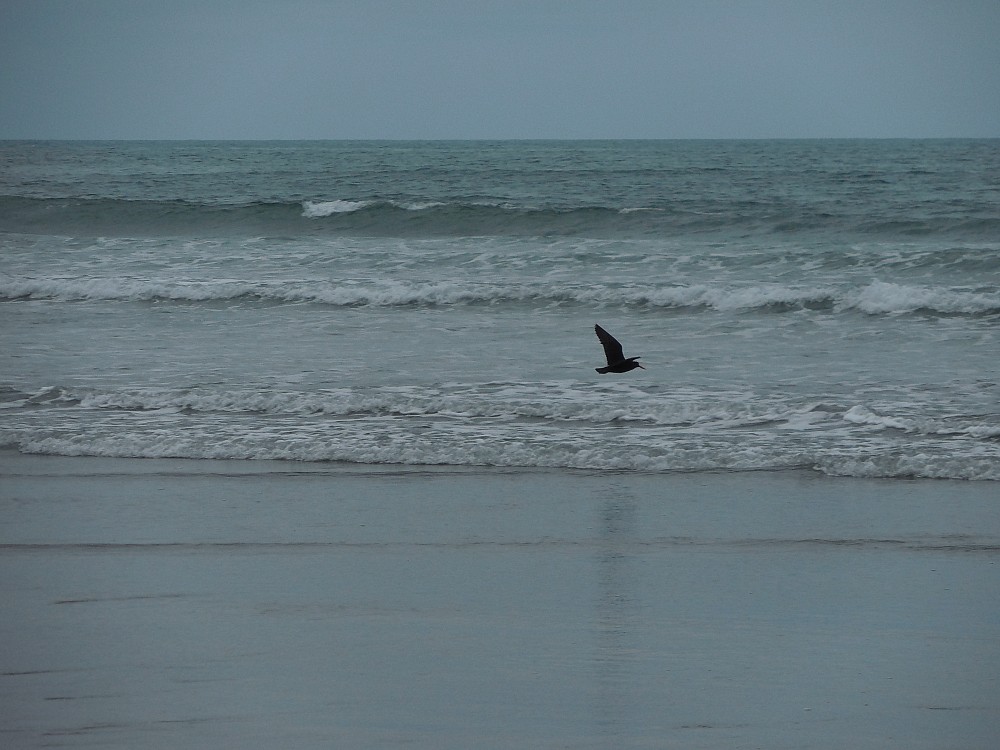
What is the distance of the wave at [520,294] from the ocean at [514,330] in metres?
0.05

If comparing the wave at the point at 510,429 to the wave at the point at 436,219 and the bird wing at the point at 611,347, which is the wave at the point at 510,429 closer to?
the bird wing at the point at 611,347

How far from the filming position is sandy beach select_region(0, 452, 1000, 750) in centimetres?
412

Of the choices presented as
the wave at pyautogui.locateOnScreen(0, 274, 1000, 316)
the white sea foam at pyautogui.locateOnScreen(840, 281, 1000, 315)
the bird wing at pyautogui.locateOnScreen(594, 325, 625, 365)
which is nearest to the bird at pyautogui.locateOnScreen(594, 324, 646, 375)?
the bird wing at pyautogui.locateOnScreen(594, 325, 625, 365)

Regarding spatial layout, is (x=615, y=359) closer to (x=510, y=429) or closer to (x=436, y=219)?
(x=510, y=429)

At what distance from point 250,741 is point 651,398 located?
19.9ft

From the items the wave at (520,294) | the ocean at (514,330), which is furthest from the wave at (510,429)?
the wave at (520,294)

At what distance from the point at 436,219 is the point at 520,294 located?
374 inches

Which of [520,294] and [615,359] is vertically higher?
[615,359]

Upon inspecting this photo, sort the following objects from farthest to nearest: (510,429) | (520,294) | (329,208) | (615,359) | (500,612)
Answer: (329,208) → (520,294) → (510,429) → (615,359) → (500,612)

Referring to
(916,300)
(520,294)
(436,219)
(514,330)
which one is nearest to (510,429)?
(514,330)

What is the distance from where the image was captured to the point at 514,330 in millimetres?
13094

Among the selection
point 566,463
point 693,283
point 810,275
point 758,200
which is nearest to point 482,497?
point 566,463

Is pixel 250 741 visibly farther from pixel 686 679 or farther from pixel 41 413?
pixel 41 413

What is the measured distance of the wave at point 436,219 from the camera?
21.8 meters
